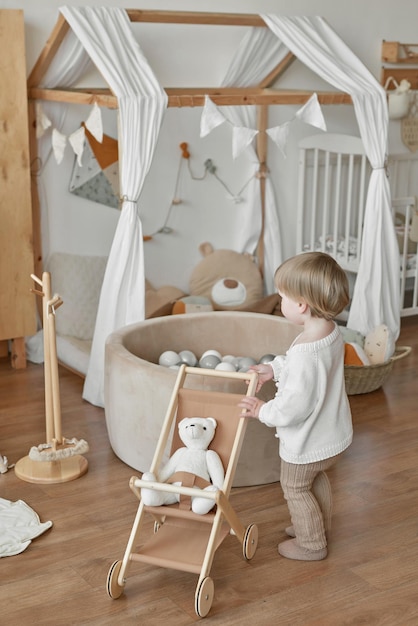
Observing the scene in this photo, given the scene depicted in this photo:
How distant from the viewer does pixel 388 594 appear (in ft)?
7.44

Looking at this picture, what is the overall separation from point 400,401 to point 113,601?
1.85 metres

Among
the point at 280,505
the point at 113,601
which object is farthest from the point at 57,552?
the point at 280,505

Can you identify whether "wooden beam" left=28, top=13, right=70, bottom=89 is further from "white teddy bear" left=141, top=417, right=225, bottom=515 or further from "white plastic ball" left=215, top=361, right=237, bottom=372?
"white teddy bear" left=141, top=417, right=225, bottom=515

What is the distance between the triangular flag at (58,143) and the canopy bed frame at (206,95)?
17 centimetres

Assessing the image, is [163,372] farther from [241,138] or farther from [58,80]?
[58,80]

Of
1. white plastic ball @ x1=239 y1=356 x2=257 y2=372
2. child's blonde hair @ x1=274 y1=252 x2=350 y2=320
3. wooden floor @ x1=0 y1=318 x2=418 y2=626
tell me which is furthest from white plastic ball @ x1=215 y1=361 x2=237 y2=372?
child's blonde hair @ x1=274 y1=252 x2=350 y2=320

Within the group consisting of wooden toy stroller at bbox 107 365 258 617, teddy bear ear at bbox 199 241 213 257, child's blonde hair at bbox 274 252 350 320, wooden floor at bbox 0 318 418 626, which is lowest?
wooden floor at bbox 0 318 418 626

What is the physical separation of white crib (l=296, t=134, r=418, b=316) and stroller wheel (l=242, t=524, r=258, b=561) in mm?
2444

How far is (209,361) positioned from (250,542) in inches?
38.3

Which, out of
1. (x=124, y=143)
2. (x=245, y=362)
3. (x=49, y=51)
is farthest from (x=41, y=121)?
(x=245, y=362)

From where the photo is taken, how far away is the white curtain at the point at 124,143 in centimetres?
344

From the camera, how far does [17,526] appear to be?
8.49 feet

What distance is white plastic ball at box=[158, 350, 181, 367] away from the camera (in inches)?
128

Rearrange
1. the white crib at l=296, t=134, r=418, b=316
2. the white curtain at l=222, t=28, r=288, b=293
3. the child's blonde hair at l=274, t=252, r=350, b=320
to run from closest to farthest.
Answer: the child's blonde hair at l=274, t=252, r=350, b=320 → the white curtain at l=222, t=28, r=288, b=293 → the white crib at l=296, t=134, r=418, b=316
